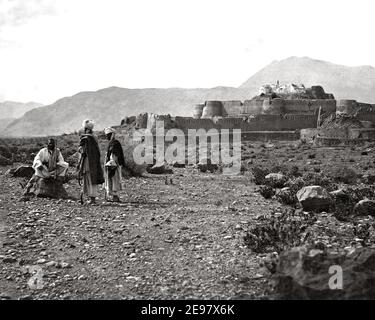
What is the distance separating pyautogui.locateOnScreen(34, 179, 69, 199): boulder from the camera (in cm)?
884

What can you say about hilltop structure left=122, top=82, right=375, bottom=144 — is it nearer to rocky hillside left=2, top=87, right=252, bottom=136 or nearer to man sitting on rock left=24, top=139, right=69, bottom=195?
man sitting on rock left=24, top=139, right=69, bottom=195

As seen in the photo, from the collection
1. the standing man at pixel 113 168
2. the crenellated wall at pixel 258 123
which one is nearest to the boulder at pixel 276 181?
the standing man at pixel 113 168

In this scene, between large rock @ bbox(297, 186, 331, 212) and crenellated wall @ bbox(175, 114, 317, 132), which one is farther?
crenellated wall @ bbox(175, 114, 317, 132)

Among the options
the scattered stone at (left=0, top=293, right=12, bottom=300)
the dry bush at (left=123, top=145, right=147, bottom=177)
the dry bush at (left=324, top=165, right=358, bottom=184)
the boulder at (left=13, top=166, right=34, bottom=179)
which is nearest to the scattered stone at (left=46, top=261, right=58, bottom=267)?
the scattered stone at (left=0, top=293, right=12, bottom=300)

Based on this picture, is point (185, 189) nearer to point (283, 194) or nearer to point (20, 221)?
point (283, 194)

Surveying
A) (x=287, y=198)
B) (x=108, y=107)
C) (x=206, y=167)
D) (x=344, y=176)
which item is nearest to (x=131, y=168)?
(x=206, y=167)

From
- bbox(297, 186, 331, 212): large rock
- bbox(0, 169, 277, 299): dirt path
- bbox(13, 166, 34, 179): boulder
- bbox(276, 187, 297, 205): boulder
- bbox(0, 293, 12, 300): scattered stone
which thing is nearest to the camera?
bbox(0, 293, 12, 300): scattered stone

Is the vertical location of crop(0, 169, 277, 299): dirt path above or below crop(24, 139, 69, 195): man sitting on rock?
below

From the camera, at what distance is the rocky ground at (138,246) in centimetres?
426

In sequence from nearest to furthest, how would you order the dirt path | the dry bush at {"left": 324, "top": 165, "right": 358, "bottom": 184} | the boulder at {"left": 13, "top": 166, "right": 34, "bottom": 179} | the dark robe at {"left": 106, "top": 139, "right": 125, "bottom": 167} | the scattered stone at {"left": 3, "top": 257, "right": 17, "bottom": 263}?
the dirt path < the scattered stone at {"left": 3, "top": 257, "right": 17, "bottom": 263} < the dark robe at {"left": 106, "top": 139, "right": 125, "bottom": 167} < the boulder at {"left": 13, "top": 166, "right": 34, "bottom": 179} < the dry bush at {"left": 324, "top": 165, "right": 358, "bottom": 184}

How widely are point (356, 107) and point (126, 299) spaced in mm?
38798

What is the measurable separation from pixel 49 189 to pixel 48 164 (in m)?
0.46

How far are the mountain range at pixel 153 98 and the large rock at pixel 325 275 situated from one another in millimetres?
118246

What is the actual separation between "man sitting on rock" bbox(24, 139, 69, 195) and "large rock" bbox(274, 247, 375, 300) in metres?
6.10
